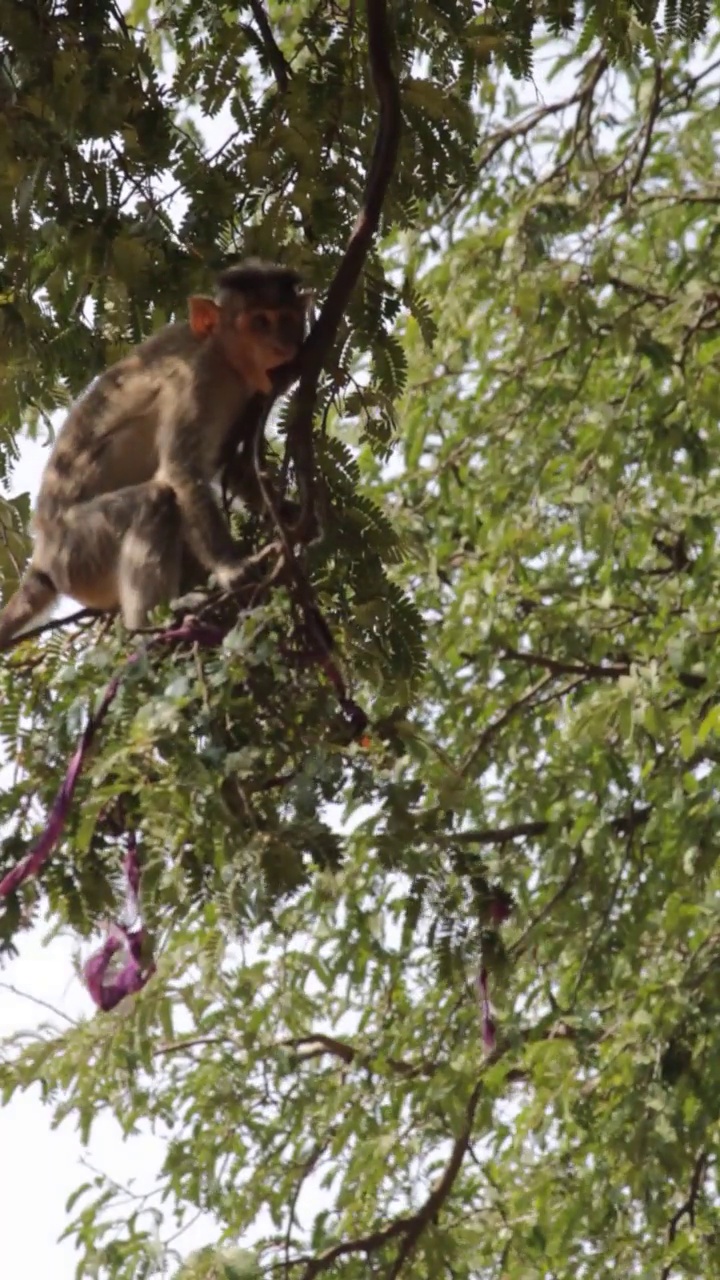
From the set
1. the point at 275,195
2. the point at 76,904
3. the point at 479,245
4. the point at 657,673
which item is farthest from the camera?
the point at 479,245

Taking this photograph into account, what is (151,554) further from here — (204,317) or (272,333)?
(272,333)

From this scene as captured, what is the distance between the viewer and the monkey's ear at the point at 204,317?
163 inches

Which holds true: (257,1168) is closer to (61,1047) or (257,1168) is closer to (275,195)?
(61,1047)

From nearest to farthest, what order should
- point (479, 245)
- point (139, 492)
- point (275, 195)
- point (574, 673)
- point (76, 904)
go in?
point (76, 904)
point (275, 195)
point (139, 492)
point (574, 673)
point (479, 245)

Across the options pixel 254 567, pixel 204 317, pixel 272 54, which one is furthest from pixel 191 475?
pixel 254 567

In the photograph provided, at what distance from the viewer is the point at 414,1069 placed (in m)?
6.15

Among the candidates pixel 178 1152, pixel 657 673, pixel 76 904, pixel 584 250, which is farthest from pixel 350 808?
pixel 76 904

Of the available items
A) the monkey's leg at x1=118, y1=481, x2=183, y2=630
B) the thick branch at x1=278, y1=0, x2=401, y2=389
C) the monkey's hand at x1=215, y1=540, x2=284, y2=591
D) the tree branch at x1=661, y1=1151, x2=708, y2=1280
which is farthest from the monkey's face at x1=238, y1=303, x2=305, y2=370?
the tree branch at x1=661, y1=1151, x2=708, y2=1280

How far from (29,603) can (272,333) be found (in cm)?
84

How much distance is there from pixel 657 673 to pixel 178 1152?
2157 millimetres

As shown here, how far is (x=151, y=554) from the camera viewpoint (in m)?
3.98

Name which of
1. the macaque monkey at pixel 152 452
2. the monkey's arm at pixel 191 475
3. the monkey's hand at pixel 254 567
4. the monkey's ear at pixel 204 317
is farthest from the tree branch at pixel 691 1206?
the monkey's hand at pixel 254 567

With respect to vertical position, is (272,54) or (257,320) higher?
(257,320)

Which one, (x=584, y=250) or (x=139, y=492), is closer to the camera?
(x=139, y=492)
